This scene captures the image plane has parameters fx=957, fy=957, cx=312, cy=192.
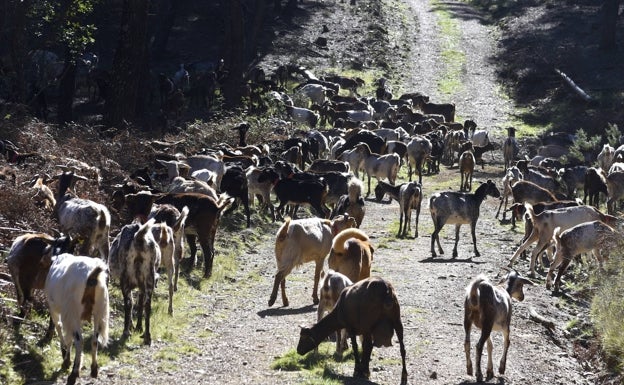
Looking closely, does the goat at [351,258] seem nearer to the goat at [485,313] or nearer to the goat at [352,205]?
the goat at [485,313]

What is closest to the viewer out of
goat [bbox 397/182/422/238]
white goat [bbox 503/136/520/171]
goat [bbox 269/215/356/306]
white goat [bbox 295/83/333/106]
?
goat [bbox 269/215/356/306]

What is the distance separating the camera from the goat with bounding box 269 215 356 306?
1477 centimetres

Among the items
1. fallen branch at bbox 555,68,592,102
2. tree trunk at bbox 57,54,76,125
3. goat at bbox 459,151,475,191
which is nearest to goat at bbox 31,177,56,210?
tree trunk at bbox 57,54,76,125

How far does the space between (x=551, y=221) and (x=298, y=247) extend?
725cm

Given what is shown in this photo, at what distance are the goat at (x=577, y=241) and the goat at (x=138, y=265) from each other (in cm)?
892

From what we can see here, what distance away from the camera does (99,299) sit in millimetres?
10094

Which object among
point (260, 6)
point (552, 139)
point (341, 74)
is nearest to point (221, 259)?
point (552, 139)

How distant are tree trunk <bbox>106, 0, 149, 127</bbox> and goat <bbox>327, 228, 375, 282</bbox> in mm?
12103

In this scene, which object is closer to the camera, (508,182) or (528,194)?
(528,194)

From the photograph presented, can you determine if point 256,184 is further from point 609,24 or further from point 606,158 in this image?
point 609,24

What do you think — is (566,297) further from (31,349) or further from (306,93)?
(306,93)

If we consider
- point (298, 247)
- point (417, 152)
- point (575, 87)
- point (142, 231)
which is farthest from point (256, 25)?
point (142, 231)

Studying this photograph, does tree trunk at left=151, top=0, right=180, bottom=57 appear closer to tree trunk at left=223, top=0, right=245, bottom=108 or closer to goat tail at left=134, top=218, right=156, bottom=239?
Result: tree trunk at left=223, top=0, right=245, bottom=108

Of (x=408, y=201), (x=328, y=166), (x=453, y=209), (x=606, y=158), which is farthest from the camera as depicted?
(x=606, y=158)
